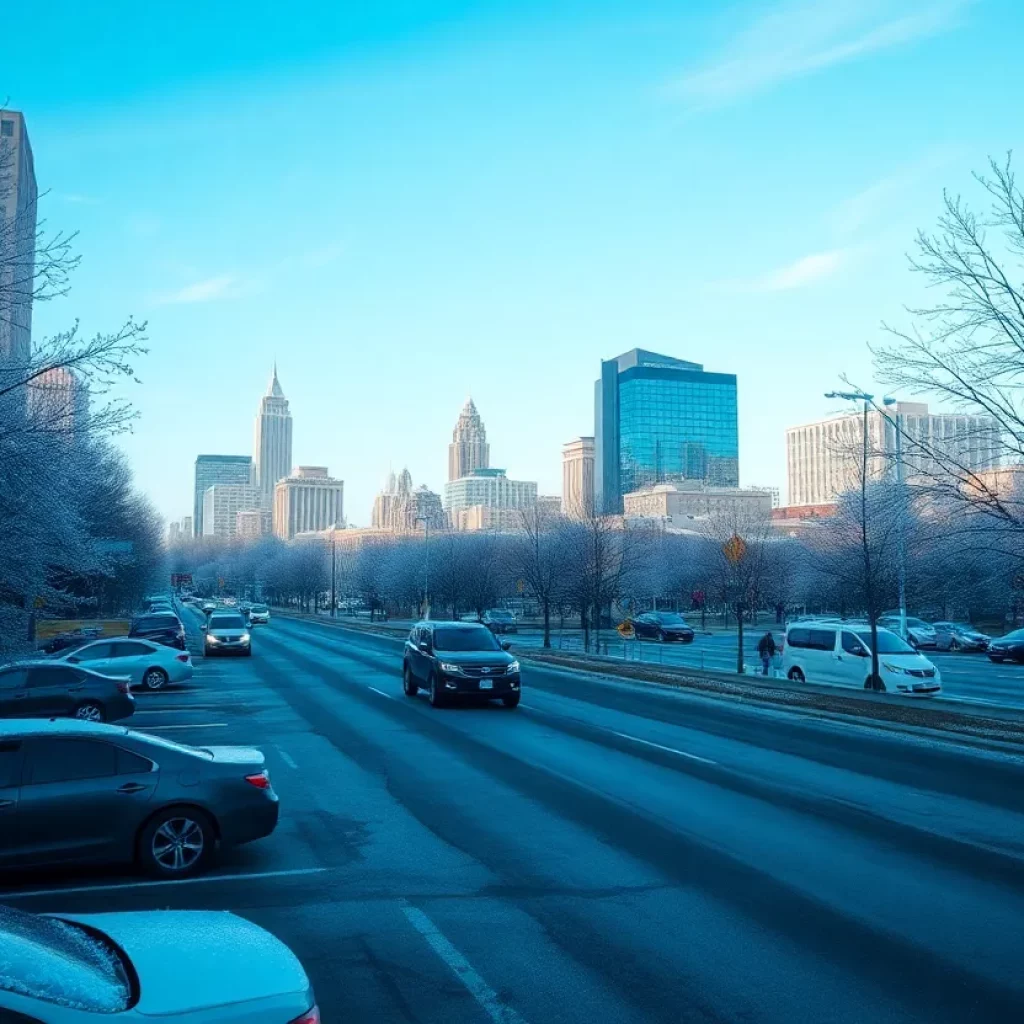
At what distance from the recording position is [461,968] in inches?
259

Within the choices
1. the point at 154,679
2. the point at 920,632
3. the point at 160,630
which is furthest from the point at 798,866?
the point at 920,632

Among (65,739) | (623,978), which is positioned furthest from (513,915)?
(65,739)

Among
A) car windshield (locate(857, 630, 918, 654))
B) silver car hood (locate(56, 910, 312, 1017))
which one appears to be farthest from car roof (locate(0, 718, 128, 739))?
car windshield (locate(857, 630, 918, 654))

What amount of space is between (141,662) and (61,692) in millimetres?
8388

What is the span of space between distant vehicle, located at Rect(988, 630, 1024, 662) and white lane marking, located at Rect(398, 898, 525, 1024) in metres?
37.8

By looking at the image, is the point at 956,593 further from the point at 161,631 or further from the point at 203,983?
the point at 161,631

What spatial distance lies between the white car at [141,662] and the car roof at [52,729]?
18.7 meters

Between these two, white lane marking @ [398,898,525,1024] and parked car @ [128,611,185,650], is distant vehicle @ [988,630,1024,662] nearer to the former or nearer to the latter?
parked car @ [128,611,185,650]

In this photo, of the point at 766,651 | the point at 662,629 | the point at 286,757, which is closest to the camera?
the point at 286,757

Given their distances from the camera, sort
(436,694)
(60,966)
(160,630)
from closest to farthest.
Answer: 1. (60,966)
2. (436,694)
3. (160,630)

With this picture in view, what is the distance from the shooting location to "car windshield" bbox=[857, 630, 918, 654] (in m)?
26.1

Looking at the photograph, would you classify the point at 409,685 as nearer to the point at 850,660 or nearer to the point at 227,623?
the point at 850,660

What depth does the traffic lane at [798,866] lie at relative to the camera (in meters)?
6.93

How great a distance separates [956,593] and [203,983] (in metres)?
17.2
